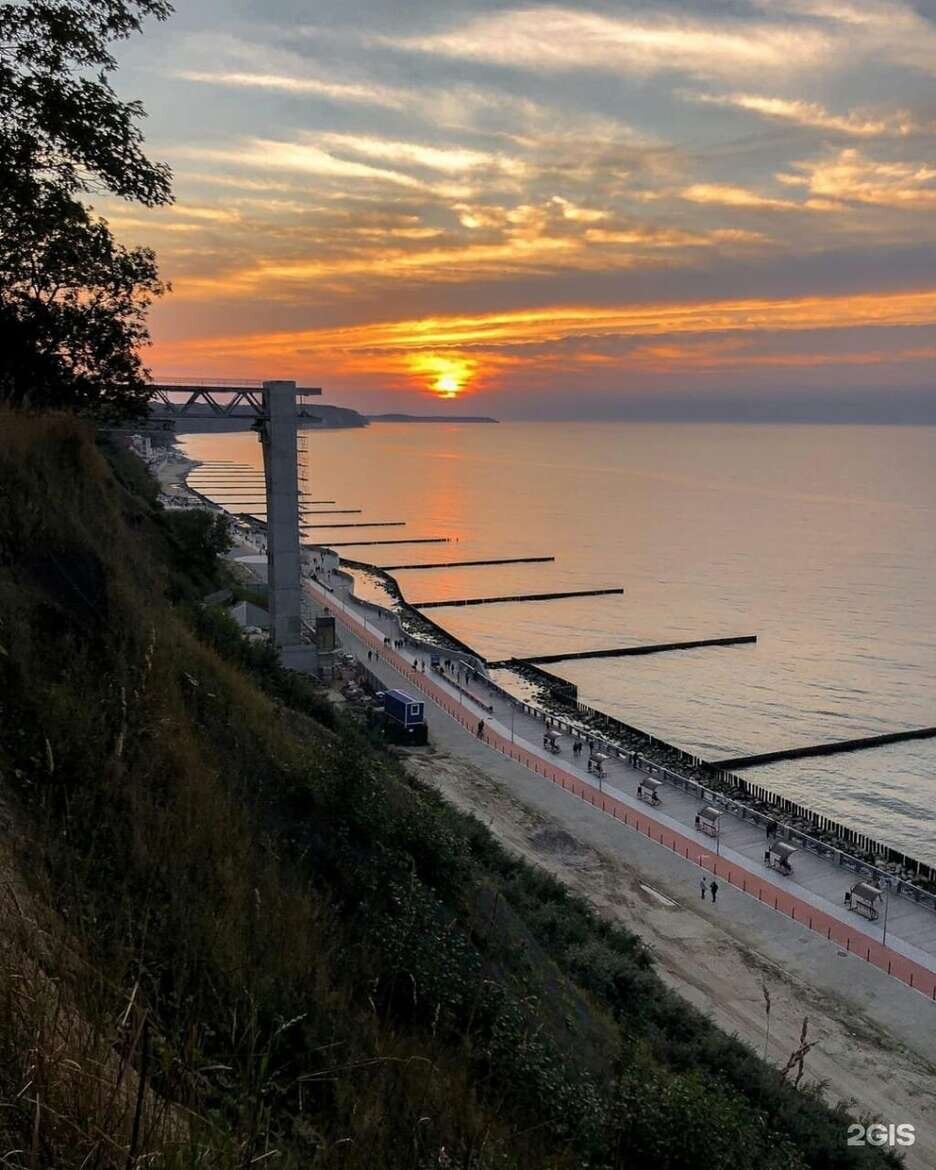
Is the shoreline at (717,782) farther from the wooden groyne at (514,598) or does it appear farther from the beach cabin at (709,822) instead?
the wooden groyne at (514,598)

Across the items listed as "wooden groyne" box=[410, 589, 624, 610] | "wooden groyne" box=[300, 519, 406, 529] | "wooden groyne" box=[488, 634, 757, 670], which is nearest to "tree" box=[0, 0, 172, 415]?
"wooden groyne" box=[488, 634, 757, 670]

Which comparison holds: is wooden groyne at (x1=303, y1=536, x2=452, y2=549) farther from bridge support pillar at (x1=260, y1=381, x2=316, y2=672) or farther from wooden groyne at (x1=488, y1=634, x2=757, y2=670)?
bridge support pillar at (x1=260, y1=381, x2=316, y2=672)

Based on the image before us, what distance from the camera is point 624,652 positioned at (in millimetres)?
57188

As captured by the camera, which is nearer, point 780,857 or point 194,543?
point 780,857

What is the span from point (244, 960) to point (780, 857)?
23.4m

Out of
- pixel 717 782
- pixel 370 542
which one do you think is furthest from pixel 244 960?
pixel 370 542

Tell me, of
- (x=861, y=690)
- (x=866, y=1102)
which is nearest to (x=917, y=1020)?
(x=866, y=1102)

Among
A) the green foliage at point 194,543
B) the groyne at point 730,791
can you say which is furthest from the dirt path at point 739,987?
the green foliage at point 194,543

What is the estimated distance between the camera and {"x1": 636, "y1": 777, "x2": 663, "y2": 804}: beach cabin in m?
29.5

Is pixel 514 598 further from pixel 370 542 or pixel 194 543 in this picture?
pixel 194 543

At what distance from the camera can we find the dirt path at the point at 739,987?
15078 mm

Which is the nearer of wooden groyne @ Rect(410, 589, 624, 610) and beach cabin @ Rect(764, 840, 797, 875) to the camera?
beach cabin @ Rect(764, 840, 797, 875)

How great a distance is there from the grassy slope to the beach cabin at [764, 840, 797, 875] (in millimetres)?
13674

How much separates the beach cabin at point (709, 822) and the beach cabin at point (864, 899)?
4.86 metres
